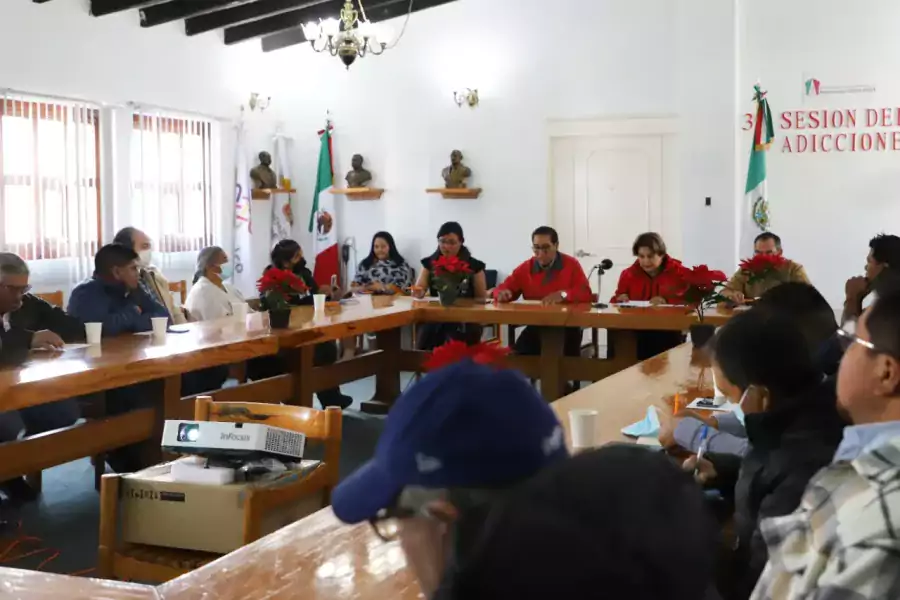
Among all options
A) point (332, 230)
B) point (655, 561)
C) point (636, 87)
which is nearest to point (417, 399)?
point (655, 561)

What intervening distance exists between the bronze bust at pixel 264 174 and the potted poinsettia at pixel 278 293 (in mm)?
4002

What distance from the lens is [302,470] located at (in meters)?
2.56

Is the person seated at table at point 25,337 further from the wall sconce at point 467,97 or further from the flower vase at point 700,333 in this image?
the wall sconce at point 467,97

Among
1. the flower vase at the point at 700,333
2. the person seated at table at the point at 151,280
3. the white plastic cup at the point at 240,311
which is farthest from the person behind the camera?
the person seated at table at the point at 151,280

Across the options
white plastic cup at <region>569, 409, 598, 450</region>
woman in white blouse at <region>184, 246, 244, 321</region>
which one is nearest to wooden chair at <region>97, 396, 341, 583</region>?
white plastic cup at <region>569, 409, 598, 450</region>

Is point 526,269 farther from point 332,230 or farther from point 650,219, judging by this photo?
point 332,230

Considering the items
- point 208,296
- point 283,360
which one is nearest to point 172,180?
point 208,296

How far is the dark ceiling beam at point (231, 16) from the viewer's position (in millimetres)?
7906

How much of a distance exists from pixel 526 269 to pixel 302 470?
3986 mm

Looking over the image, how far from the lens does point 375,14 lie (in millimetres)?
8531

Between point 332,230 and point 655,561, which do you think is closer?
point 655,561

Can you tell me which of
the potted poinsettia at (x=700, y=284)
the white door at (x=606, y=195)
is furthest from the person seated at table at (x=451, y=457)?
the white door at (x=606, y=195)

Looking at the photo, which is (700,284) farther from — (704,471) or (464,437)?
(464,437)

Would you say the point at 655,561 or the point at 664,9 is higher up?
the point at 664,9
